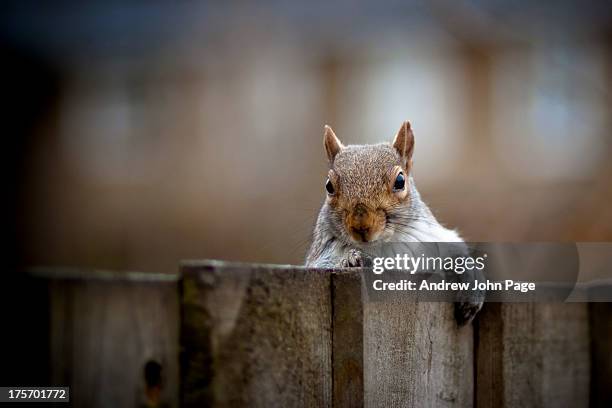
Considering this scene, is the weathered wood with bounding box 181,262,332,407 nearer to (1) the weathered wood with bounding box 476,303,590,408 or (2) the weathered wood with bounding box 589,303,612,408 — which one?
(1) the weathered wood with bounding box 476,303,590,408

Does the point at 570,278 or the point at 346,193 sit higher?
the point at 346,193

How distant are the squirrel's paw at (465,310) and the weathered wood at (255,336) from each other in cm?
24

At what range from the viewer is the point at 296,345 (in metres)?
0.92

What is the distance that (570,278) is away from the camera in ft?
4.17

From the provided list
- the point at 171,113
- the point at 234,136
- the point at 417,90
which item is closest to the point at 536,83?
the point at 417,90

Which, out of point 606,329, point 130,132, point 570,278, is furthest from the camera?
point 130,132

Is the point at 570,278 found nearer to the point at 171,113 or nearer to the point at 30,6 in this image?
the point at 171,113

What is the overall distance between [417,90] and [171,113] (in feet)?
5.48

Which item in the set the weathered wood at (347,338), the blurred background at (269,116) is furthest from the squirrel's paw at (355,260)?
the blurred background at (269,116)

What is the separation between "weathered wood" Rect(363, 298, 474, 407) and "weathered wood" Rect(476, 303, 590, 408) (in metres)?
0.03

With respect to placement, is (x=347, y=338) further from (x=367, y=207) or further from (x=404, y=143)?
(x=404, y=143)

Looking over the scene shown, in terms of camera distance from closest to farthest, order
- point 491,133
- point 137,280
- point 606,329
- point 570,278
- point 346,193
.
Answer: point 137,280, point 606,329, point 570,278, point 346,193, point 491,133

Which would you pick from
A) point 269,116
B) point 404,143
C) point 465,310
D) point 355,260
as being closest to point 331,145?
point 404,143

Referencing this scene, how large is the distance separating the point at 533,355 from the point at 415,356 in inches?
8.2
